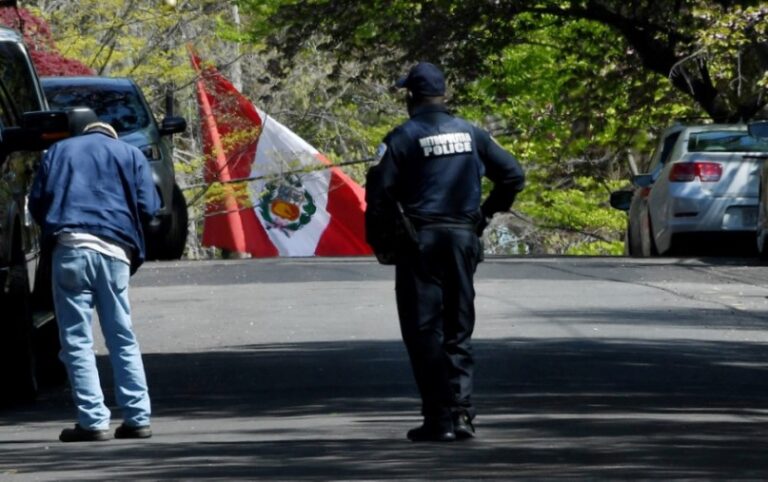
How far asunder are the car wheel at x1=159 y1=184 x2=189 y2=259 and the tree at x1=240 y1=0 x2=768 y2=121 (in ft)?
6.74

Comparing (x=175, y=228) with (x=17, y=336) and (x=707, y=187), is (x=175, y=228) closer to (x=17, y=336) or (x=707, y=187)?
(x=707, y=187)

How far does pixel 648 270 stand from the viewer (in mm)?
23375

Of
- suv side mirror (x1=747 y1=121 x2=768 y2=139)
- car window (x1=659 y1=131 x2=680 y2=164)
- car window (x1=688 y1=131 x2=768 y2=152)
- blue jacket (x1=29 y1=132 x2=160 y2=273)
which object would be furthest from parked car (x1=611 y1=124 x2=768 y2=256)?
blue jacket (x1=29 y1=132 x2=160 y2=273)

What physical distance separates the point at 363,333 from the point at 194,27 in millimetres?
30781

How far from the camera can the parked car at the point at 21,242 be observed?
40.3 ft

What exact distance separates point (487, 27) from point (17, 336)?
9.43 metres

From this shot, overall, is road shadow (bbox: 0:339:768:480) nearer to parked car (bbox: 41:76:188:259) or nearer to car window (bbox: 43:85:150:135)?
parked car (bbox: 41:76:188:259)

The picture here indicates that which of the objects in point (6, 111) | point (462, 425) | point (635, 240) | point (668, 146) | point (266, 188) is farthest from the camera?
point (266, 188)

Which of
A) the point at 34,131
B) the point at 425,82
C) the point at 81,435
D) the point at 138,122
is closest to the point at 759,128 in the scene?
the point at 138,122

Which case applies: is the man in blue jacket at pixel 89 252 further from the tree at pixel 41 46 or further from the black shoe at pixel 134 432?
the tree at pixel 41 46

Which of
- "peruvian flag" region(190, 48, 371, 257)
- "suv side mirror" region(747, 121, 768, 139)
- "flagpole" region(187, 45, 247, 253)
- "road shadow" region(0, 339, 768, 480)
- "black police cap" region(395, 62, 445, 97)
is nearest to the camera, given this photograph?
"road shadow" region(0, 339, 768, 480)

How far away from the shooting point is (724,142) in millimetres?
25672

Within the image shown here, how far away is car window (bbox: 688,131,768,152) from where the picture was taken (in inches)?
1002

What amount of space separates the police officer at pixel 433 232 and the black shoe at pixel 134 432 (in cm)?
136
